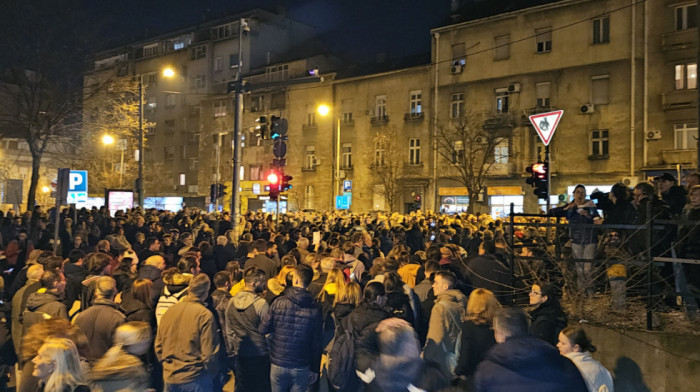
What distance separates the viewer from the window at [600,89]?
3322 centimetres

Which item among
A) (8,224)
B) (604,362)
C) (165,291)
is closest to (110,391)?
(165,291)

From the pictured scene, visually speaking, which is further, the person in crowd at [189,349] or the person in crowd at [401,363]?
the person in crowd at [189,349]

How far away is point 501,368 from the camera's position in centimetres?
391

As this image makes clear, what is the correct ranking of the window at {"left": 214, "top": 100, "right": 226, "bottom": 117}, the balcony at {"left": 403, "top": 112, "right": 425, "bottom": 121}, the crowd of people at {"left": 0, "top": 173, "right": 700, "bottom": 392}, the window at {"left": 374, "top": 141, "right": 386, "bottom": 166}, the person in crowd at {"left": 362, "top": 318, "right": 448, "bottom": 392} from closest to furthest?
the crowd of people at {"left": 0, "top": 173, "right": 700, "bottom": 392}, the person in crowd at {"left": 362, "top": 318, "right": 448, "bottom": 392}, the balcony at {"left": 403, "top": 112, "right": 425, "bottom": 121}, the window at {"left": 374, "top": 141, "right": 386, "bottom": 166}, the window at {"left": 214, "top": 100, "right": 226, "bottom": 117}

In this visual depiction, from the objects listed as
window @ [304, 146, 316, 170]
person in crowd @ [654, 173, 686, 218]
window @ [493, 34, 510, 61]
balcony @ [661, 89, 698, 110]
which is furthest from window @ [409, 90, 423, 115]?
person in crowd @ [654, 173, 686, 218]

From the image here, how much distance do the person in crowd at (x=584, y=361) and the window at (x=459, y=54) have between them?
35271 millimetres

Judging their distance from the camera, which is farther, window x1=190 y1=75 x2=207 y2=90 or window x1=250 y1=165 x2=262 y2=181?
window x1=190 y1=75 x2=207 y2=90

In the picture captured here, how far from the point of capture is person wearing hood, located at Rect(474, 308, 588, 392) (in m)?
3.84

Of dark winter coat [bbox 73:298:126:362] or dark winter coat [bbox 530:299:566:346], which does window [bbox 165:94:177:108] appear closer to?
dark winter coat [bbox 73:298:126:362]

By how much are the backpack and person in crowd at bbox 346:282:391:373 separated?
105 mm

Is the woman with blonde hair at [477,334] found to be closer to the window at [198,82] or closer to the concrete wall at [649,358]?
the concrete wall at [649,358]

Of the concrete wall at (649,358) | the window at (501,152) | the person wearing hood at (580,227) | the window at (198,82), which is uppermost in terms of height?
the window at (198,82)

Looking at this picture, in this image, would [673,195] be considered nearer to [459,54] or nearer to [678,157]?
[678,157]

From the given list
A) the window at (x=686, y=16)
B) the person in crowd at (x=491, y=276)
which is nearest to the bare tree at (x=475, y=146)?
the window at (x=686, y=16)
